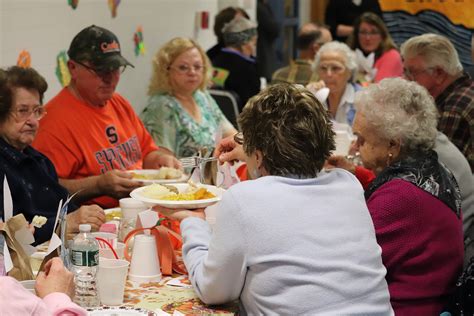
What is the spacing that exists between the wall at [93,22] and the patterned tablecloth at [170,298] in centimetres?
214

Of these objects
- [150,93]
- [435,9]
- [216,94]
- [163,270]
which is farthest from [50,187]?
[435,9]

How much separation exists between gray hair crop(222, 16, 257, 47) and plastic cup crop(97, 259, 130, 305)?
15.6 feet

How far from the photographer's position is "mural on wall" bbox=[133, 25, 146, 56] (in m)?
5.86

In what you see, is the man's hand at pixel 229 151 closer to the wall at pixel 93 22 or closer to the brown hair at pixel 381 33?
the wall at pixel 93 22

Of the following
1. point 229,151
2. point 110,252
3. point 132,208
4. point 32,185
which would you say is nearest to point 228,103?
point 229,151

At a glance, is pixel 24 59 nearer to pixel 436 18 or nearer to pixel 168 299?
pixel 168 299

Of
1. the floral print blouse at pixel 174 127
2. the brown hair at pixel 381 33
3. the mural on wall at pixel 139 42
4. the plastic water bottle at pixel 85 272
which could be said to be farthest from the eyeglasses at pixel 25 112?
the brown hair at pixel 381 33

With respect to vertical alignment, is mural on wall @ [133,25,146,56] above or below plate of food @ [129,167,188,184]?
above

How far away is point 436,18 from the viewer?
7465 millimetres

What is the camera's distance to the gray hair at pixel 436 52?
4445 mm

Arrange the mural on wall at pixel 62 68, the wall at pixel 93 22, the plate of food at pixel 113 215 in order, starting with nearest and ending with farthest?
the plate of food at pixel 113 215, the wall at pixel 93 22, the mural on wall at pixel 62 68

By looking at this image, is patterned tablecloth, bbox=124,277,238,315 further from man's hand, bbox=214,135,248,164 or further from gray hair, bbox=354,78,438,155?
gray hair, bbox=354,78,438,155

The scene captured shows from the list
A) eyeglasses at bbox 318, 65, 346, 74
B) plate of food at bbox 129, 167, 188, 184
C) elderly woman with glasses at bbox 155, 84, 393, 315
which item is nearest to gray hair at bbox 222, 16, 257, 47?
eyeglasses at bbox 318, 65, 346, 74

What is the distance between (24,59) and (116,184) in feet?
4.05
